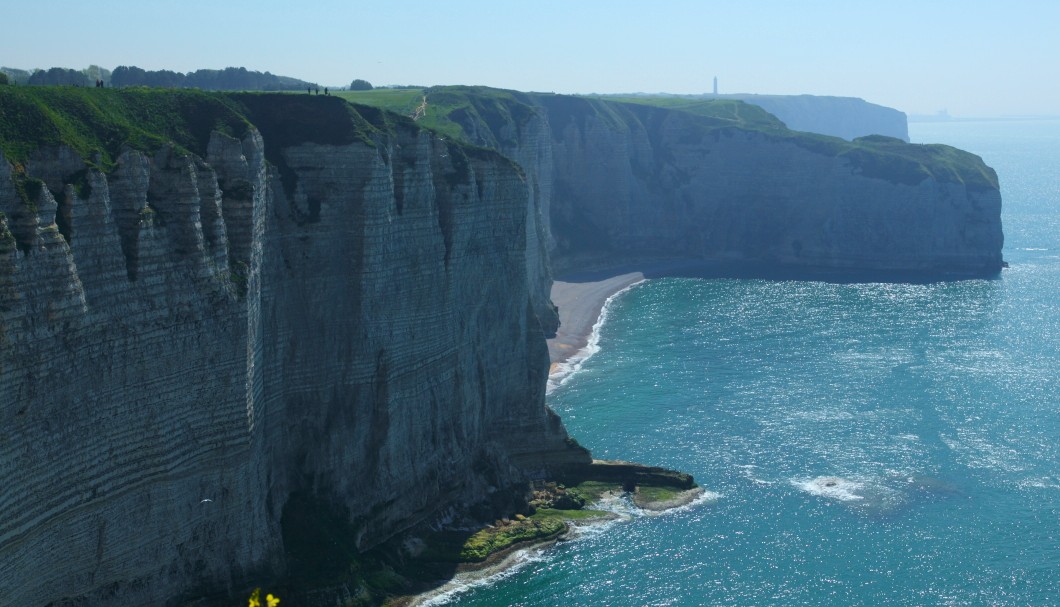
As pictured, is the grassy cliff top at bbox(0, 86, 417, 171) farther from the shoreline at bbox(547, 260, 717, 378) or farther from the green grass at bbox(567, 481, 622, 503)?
the shoreline at bbox(547, 260, 717, 378)

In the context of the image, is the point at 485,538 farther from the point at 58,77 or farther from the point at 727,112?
the point at 727,112

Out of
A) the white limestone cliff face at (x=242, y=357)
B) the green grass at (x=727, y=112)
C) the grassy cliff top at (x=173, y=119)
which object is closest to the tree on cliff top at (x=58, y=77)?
the grassy cliff top at (x=173, y=119)

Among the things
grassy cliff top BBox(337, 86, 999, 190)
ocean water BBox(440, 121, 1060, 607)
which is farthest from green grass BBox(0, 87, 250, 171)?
grassy cliff top BBox(337, 86, 999, 190)

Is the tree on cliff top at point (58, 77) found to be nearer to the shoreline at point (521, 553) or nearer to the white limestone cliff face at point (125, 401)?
the white limestone cliff face at point (125, 401)

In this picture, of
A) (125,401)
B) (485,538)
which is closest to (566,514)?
(485,538)

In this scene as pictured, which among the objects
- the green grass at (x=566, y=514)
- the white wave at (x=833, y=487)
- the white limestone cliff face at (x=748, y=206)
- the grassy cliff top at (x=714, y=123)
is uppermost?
the grassy cliff top at (x=714, y=123)

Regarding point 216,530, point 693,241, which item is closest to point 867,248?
point 693,241
